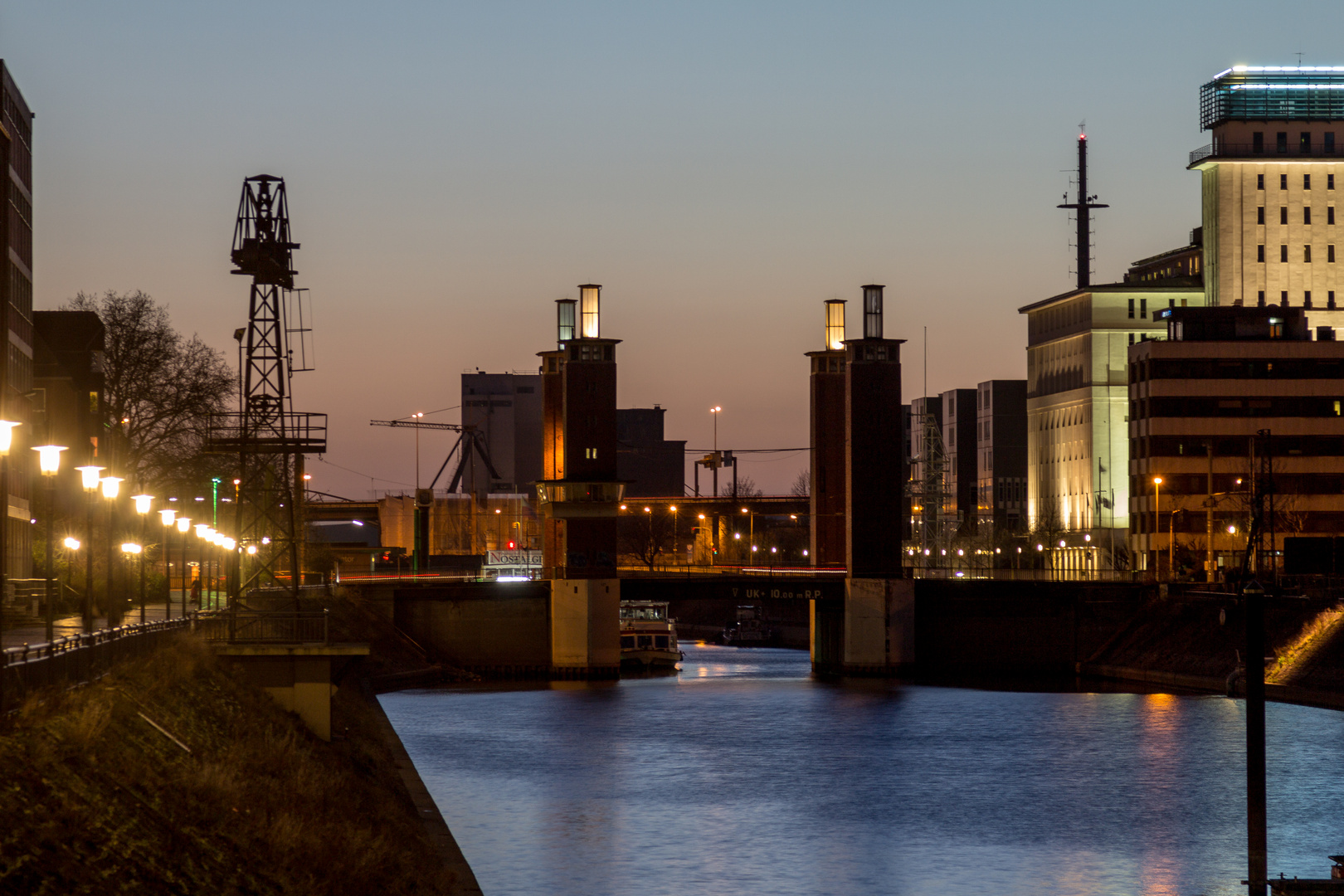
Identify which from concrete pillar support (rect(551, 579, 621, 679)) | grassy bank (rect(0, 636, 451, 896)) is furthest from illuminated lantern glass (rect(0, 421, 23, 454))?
concrete pillar support (rect(551, 579, 621, 679))

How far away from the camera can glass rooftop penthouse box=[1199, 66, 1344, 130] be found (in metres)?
166

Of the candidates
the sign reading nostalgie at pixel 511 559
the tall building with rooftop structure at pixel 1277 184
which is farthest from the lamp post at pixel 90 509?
the tall building with rooftop structure at pixel 1277 184

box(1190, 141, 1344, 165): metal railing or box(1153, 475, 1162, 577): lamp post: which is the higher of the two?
box(1190, 141, 1344, 165): metal railing

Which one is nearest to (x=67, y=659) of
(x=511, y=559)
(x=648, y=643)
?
(x=648, y=643)

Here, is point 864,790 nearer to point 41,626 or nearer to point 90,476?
point 41,626

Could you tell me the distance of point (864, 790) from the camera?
53031 millimetres

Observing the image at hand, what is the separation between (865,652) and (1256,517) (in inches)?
2285

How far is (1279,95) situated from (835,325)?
279ft

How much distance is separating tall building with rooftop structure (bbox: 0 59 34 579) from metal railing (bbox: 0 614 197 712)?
3372 cm

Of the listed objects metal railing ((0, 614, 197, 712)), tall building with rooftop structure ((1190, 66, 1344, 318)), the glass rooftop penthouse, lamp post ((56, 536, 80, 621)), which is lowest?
metal railing ((0, 614, 197, 712))

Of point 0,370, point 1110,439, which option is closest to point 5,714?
point 0,370

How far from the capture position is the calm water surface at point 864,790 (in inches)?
1533

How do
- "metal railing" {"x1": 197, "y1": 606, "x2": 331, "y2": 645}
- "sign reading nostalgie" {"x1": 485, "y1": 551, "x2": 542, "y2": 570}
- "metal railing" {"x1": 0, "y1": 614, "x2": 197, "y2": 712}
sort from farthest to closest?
"sign reading nostalgie" {"x1": 485, "y1": 551, "x2": 542, "y2": 570}
"metal railing" {"x1": 197, "y1": 606, "x2": 331, "y2": 645}
"metal railing" {"x1": 0, "y1": 614, "x2": 197, "y2": 712}

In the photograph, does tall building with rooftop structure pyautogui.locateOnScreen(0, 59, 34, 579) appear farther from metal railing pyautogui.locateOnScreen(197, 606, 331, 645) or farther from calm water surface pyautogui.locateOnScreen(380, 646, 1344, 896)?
metal railing pyautogui.locateOnScreen(197, 606, 331, 645)
